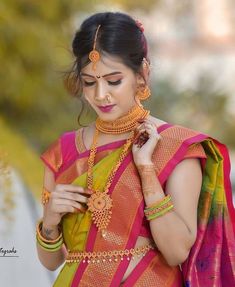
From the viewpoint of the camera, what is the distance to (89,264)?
195 cm

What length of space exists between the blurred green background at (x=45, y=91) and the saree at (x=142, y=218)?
287 cm

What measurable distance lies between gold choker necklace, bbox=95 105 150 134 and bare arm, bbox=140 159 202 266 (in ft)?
0.54

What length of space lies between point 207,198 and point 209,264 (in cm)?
17

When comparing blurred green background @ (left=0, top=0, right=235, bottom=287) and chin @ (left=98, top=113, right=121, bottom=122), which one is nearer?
chin @ (left=98, top=113, right=121, bottom=122)

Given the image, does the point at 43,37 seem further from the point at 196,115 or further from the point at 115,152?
the point at 115,152

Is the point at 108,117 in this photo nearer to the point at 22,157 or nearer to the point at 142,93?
the point at 142,93

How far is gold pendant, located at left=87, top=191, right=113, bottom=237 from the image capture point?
6.33ft

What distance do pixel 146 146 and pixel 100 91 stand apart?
177mm

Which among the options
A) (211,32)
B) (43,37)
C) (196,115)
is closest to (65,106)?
(43,37)

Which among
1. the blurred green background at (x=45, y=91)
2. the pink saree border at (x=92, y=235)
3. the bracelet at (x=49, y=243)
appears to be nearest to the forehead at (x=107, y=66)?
the pink saree border at (x=92, y=235)

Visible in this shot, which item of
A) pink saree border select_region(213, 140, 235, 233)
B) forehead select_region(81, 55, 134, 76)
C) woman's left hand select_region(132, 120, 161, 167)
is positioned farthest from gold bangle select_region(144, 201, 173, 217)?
forehead select_region(81, 55, 134, 76)

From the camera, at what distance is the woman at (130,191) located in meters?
1.91

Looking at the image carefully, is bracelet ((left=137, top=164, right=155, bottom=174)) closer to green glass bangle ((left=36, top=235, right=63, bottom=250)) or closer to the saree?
the saree

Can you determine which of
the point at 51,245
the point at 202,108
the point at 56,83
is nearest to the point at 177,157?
the point at 51,245
